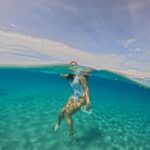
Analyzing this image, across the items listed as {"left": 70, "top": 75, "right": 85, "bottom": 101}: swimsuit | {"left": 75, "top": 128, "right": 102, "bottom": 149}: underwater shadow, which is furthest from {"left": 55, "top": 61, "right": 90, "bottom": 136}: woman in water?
{"left": 75, "top": 128, "right": 102, "bottom": 149}: underwater shadow

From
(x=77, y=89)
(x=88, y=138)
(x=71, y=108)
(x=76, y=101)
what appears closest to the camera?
(x=71, y=108)

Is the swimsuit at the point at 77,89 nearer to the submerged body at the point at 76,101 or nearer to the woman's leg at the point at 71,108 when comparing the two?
the submerged body at the point at 76,101

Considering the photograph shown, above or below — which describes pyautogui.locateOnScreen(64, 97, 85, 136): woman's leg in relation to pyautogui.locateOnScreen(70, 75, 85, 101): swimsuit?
below

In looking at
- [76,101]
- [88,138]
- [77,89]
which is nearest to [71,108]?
[76,101]

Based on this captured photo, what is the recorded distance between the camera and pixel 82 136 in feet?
33.0

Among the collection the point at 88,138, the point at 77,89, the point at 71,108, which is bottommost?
the point at 88,138

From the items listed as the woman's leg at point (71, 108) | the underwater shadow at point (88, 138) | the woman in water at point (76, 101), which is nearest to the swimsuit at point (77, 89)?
the woman in water at point (76, 101)

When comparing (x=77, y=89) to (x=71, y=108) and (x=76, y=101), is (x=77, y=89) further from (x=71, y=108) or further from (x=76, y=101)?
(x=71, y=108)

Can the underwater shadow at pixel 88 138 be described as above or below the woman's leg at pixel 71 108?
below

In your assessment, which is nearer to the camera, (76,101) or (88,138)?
(76,101)

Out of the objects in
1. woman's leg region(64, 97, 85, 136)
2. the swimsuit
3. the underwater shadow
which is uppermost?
the swimsuit

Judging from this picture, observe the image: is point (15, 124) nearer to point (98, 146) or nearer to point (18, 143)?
point (18, 143)

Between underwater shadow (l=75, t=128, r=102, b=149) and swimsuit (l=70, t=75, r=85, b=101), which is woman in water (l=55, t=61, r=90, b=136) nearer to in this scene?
swimsuit (l=70, t=75, r=85, b=101)

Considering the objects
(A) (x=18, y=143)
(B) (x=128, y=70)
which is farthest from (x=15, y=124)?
(B) (x=128, y=70)
